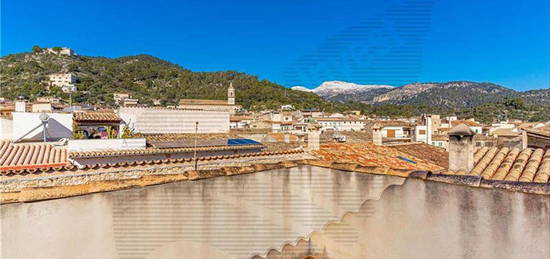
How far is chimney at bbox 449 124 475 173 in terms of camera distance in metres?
4.48

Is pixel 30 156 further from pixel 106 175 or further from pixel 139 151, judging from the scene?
pixel 106 175

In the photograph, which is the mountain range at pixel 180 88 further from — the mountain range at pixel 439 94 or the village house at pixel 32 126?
the village house at pixel 32 126

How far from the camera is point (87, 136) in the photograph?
927cm

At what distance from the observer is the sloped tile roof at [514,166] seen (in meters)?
3.20

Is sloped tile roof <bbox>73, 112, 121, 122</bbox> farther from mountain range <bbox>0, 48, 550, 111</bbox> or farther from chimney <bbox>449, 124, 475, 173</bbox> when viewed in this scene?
mountain range <bbox>0, 48, 550, 111</bbox>

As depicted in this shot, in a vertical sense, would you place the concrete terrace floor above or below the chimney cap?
below

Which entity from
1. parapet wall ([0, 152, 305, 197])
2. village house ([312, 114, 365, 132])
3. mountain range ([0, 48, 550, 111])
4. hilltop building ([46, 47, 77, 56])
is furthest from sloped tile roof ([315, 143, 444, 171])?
hilltop building ([46, 47, 77, 56])

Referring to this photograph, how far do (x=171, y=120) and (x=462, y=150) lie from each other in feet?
35.8

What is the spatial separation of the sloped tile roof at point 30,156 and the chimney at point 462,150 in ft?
25.5

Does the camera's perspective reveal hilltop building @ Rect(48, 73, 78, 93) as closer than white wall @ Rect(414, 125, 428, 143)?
No

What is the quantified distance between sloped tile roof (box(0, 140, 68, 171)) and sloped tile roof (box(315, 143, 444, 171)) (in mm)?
6240

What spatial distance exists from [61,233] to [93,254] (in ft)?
1.07

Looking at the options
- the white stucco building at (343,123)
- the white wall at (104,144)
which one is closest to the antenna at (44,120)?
the white wall at (104,144)

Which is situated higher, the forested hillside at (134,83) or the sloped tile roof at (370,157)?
Result: the forested hillside at (134,83)
